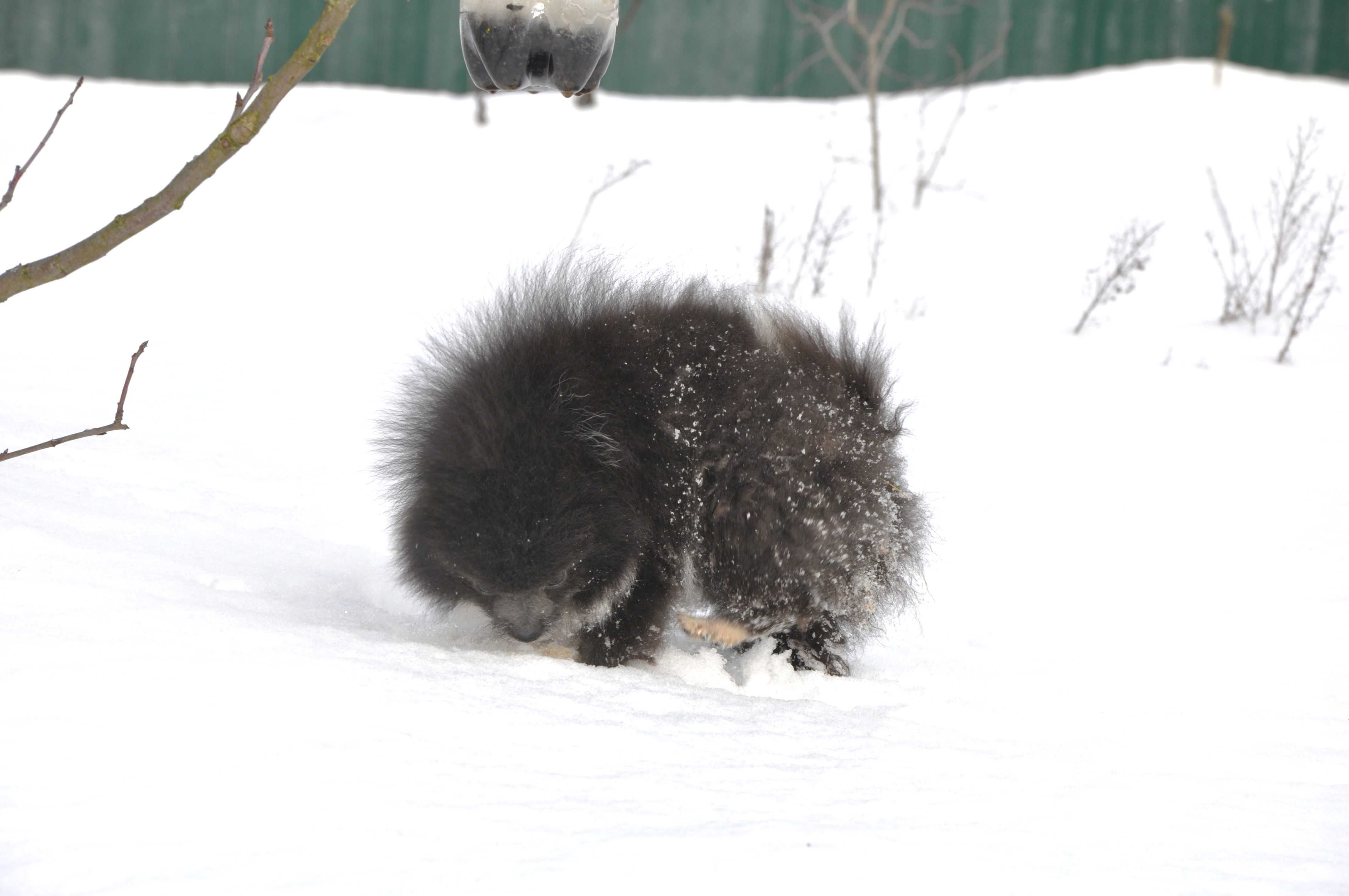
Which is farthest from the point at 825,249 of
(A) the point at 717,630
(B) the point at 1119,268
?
(A) the point at 717,630

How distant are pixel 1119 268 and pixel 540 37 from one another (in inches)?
229

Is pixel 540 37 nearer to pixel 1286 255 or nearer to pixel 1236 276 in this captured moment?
pixel 1236 276

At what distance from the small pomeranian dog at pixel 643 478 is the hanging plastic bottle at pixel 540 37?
0.79 m

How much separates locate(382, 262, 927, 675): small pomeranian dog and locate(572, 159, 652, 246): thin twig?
4.76 m

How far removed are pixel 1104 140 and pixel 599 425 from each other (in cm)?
968

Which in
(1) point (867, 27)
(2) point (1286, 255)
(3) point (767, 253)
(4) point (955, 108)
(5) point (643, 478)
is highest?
(1) point (867, 27)

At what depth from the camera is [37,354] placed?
17.0ft

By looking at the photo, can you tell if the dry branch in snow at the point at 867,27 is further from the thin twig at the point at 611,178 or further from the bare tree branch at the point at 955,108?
the thin twig at the point at 611,178

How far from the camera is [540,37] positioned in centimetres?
221

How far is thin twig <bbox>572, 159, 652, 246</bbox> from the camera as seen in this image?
8.07 metres

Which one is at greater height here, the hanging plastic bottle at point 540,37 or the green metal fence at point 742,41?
the green metal fence at point 742,41

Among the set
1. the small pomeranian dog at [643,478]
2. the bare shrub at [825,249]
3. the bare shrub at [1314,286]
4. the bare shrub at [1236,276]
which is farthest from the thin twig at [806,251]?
the small pomeranian dog at [643,478]

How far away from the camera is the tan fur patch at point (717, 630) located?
9.53 feet

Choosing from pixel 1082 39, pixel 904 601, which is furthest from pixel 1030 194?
pixel 904 601
